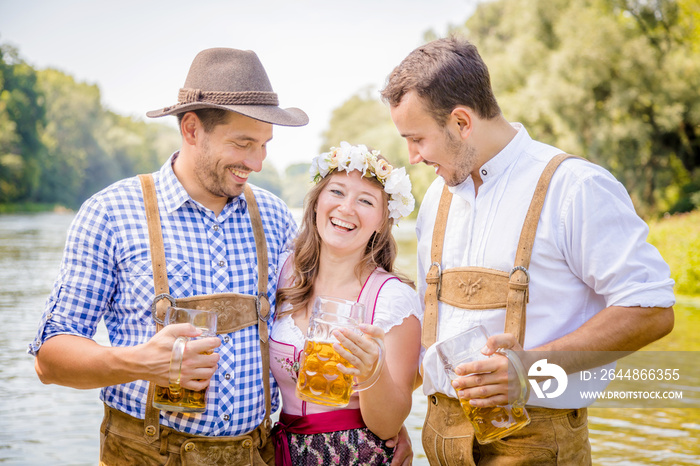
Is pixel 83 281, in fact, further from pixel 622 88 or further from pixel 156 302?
pixel 622 88

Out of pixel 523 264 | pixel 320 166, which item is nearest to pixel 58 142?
pixel 320 166

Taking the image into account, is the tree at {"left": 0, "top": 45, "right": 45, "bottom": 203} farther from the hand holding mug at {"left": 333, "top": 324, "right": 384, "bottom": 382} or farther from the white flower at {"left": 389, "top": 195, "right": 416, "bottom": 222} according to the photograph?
the hand holding mug at {"left": 333, "top": 324, "right": 384, "bottom": 382}

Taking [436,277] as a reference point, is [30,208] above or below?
below

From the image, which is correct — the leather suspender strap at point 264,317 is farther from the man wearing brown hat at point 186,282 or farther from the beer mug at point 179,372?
the beer mug at point 179,372

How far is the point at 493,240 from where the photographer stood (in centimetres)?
253

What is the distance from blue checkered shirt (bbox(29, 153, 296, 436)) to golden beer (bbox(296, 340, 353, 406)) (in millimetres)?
412

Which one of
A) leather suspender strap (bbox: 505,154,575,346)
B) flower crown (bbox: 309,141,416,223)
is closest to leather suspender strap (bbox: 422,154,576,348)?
leather suspender strap (bbox: 505,154,575,346)

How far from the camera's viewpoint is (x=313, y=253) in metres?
3.11

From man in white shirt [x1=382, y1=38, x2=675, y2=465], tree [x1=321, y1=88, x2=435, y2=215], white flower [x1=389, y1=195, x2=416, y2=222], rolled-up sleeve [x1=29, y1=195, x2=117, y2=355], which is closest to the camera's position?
man in white shirt [x1=382, y1=38, x2=675, y2=465]

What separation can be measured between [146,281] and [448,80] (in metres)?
1.39

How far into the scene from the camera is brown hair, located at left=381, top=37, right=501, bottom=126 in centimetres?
263

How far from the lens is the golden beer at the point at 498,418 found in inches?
86.7

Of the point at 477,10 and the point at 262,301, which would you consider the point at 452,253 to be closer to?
the point at 262,301

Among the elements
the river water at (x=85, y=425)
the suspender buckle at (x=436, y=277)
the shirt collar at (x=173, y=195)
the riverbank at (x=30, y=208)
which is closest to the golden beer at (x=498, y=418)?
the suspender buckle at (x=436, y=277)
